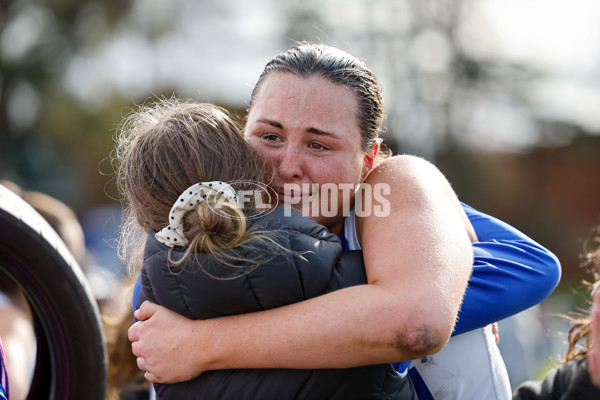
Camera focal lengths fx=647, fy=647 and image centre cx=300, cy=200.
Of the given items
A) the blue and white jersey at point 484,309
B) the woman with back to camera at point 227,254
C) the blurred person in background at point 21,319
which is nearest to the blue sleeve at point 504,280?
the blue and white jersey at point 484,309

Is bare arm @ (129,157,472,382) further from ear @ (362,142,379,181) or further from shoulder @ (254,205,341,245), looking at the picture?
ear @ (362,142,379,181)

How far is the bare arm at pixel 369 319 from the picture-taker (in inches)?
60.3

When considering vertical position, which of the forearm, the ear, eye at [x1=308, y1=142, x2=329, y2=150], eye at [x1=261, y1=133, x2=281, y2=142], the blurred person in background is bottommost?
the blurred person in background

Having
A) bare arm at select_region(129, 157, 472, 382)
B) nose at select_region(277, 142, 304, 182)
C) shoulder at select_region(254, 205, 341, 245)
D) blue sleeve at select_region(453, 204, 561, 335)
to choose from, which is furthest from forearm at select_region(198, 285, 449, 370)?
nose at select_region(277, 142, 304, 182)

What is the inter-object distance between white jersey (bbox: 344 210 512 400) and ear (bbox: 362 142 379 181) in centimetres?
22

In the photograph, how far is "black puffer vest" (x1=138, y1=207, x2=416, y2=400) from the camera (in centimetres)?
160

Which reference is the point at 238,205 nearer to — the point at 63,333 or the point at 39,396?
the point at 63,333

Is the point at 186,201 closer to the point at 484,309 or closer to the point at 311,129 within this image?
the point at 311,129

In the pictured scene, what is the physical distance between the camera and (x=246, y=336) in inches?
64.4

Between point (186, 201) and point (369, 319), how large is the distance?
544 millimetres

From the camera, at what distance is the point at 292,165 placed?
→ 6.50 feet

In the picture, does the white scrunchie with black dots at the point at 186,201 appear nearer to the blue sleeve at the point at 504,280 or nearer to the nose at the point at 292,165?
the nose at the point at 292,165

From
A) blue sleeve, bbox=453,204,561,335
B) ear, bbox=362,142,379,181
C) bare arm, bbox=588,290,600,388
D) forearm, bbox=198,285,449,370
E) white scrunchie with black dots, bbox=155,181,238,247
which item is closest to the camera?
bare arm, bbox=588,290,600,388

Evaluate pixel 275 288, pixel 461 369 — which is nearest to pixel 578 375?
pixel 461 369
